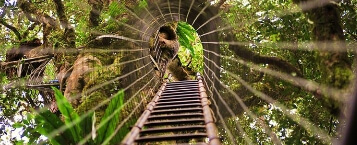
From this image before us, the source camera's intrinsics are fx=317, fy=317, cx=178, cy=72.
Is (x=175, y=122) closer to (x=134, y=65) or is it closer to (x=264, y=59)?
(x=134, y=65)

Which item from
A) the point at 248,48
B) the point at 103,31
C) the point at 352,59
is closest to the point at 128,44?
the point at 103,31

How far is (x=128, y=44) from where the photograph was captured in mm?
4484

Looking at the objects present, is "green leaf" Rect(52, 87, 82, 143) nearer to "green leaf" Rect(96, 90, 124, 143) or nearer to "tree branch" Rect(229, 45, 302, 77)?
"green leaf" Rect(96, 90, 124, 143)

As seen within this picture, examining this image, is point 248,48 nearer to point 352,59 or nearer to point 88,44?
point 352,59

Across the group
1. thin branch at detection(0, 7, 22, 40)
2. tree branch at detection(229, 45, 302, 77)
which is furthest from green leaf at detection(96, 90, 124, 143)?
thin branch at detection(0, 7, 22, 40)

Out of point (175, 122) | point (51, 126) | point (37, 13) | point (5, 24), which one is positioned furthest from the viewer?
point (37, 13)

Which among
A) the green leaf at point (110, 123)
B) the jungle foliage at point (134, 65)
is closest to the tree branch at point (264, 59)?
the jungle foliage at point (134, 65)

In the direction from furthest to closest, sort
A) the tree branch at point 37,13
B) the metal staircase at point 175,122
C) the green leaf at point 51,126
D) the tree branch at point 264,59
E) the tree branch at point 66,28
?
the tree branch at point 37,13
the tree branch at point 66,28
the tree branch at point 264,59
the green leaf at point 51,126
the metal staircase at point 175,122

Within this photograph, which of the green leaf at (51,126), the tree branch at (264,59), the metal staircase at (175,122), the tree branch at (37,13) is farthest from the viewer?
the tree branch at (37,13)

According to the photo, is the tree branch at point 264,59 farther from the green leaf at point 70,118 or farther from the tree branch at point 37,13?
the tree branch at point 37,13

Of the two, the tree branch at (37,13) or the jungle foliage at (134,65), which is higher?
the tree branch at (37,13)

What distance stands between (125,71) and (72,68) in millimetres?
693

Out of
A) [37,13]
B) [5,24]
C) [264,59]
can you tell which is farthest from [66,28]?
[264,59]

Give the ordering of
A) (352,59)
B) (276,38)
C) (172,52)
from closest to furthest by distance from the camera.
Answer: (352,59) < (276,38) < (172,52)
